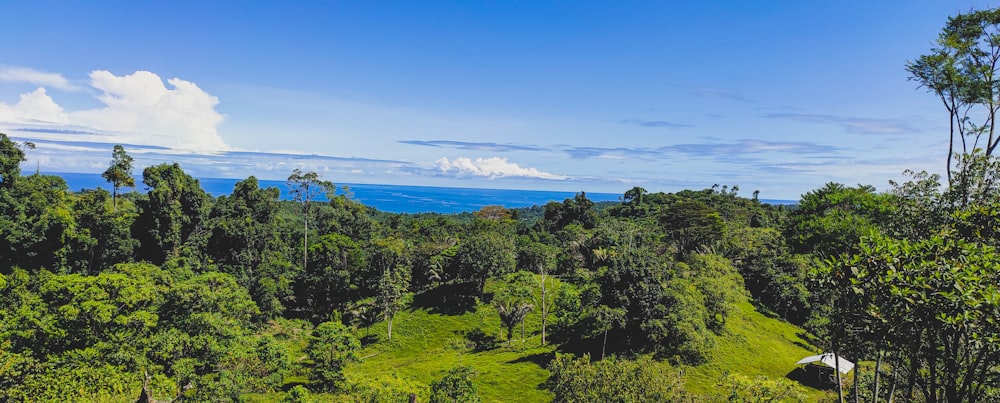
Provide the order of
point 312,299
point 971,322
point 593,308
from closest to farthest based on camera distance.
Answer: point 971,322 < point 593,308 < point 312,299

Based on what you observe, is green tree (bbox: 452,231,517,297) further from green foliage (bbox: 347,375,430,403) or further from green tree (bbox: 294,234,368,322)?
green foliage (bbox: 347,375,430,403)

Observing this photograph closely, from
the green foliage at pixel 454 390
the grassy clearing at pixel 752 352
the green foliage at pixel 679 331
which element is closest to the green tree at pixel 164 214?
the green foliage at pixel 454 390

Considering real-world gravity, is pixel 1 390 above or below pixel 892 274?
below

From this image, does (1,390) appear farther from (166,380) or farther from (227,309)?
(227,309)

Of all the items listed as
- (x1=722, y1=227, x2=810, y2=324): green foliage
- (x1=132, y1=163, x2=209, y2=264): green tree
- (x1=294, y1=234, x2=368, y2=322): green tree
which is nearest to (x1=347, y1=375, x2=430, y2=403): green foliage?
(x1=294, y1=234, x2=368, y2=322): green tree

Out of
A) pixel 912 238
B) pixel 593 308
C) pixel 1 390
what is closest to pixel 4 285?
pixel 1 390

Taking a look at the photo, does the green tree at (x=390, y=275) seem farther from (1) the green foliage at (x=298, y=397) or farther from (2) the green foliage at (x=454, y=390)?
(2) the green foliage at (x=454, y=390)
